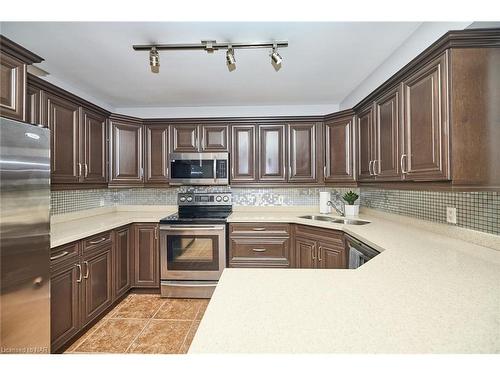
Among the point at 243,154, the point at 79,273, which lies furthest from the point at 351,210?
the point at 79,273

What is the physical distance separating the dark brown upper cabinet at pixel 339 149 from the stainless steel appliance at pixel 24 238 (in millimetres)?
2714

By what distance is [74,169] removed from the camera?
244cm

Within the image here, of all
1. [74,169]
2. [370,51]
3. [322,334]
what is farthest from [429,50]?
[74,169]

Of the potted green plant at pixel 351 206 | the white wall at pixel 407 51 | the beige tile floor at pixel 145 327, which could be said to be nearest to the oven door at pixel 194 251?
the beige tile floor at pixel 145 327

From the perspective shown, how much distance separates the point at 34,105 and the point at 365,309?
2641 millimetres

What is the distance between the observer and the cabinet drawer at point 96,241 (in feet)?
7.07

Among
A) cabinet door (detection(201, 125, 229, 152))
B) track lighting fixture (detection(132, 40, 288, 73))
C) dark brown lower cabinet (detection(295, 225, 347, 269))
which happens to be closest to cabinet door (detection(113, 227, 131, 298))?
Result: cabinet door (detection(201, 125, 229, 152))

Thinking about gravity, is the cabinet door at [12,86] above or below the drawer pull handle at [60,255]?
above

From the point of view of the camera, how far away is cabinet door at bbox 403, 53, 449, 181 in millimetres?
1371

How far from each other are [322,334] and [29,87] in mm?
2591

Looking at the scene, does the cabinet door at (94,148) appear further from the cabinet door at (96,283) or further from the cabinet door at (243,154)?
the cabinet door at (243,154)

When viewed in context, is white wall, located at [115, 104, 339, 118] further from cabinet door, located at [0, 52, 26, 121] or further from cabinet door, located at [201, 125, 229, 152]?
cabinet door, located at [0, 52, 26, 121]
